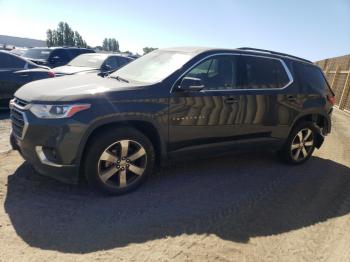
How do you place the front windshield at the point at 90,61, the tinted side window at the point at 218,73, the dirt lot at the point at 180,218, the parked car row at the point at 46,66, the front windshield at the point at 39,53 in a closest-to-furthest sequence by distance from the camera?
the dirt lot at the point at 180,218 < the tinted side window at the point at 218,73 < the parked car row at the point at 46,66 < the front windshield at the point at 90,61 < the front windshield at the point at 39,53

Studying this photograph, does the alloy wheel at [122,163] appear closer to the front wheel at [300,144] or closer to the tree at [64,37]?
the front wheel at [300,144]

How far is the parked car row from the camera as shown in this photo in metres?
7.66

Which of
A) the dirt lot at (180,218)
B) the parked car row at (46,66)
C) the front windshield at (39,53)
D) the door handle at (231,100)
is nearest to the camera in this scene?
the dirt lot at (180,218)

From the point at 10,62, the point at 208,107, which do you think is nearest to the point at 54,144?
the point at 208,107

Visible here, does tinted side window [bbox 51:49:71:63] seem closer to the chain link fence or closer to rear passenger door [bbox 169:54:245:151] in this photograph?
rear passenger door [bbox 169:54:245:151]

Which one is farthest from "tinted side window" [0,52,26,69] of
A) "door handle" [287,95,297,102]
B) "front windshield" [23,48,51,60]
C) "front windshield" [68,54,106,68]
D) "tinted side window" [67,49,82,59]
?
"door handle" [287,95,297,102]

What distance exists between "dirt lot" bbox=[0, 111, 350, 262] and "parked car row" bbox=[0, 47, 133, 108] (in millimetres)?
2045

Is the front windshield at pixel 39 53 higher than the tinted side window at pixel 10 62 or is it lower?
lower

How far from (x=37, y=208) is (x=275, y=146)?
363 cm

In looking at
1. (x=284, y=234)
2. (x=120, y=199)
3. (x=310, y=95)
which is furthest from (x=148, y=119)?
(x=310, y=95)

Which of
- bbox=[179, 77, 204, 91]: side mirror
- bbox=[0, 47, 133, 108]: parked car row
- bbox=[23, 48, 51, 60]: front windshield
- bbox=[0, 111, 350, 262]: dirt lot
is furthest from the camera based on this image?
bbox=[23, 48, 51, 60]: front windshield

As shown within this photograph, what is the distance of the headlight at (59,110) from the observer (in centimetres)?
350

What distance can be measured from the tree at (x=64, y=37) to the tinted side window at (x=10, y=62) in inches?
3084

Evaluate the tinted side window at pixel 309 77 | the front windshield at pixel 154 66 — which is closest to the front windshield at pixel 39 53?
the front windshield at pixel 154 66
